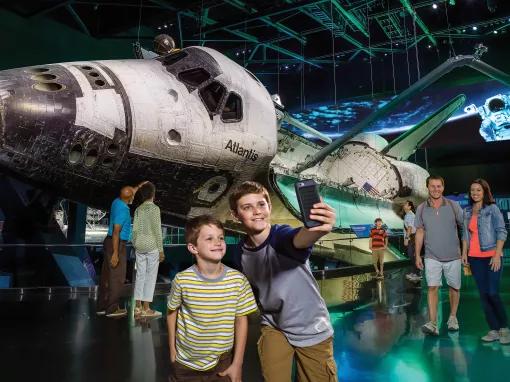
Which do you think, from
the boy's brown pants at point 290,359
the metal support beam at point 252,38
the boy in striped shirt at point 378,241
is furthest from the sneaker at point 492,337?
the metal support beam at point 252,38

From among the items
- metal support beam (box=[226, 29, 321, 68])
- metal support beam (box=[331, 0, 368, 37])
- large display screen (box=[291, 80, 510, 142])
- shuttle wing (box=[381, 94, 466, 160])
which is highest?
metal support beam (box=[226, 29, 321, 68])

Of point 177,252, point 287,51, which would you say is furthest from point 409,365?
point 287,51

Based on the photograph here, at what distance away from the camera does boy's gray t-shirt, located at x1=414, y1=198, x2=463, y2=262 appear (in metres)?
3.66

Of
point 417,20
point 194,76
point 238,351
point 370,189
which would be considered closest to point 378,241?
point 370,189

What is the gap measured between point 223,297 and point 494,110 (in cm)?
1389

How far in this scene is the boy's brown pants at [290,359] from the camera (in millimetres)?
1588

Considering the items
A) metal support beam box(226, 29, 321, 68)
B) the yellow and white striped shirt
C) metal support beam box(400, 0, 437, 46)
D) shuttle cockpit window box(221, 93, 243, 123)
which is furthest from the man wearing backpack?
metal support beam box(226, 29, 321, 68)

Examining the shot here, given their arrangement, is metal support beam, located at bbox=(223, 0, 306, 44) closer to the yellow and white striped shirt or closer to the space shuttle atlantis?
the space shuttle atlantis

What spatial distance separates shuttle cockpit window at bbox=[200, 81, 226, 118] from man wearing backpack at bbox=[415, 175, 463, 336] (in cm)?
232

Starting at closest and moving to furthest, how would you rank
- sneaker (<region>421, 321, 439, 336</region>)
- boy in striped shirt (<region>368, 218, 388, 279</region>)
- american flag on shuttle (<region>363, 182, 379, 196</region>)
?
sneaker (<region>421, 321, 439, 336</region>) < boy in striped shirt (<region>368, 218, 388, 279</region>) < american flag on shuttle (<region>363, 182, 379, 196</region>)

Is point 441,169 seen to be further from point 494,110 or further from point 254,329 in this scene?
point 254,329

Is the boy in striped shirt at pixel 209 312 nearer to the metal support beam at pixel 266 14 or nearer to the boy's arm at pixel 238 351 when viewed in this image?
the boy's arm at pixel 238 351

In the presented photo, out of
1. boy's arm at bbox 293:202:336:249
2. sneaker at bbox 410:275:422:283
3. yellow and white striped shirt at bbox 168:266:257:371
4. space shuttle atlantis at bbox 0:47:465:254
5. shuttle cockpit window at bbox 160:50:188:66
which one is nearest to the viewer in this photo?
boy's arm at bbox 293:202:336:249

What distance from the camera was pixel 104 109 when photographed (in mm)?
3510
